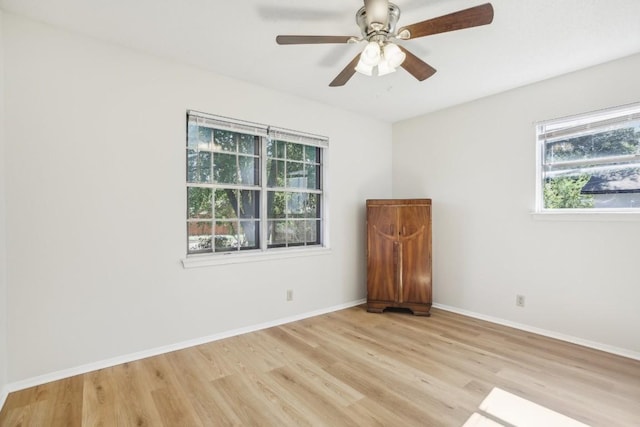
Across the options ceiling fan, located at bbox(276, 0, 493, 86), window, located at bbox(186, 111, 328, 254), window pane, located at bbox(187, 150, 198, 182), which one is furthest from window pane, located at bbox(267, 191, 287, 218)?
ceiling fan, located at bbox(276, 0, 493, 86)

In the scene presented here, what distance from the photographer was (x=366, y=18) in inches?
72.3

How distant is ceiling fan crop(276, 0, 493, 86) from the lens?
1.67 metres

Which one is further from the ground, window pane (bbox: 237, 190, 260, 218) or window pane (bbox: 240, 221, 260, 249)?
window pane (bbox: 237, 190, 260, 218)

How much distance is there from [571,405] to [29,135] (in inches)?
157

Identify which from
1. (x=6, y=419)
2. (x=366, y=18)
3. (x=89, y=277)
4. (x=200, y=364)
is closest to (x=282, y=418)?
(x=200, y=364)

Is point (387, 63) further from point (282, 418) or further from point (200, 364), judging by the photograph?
point (200, 364)

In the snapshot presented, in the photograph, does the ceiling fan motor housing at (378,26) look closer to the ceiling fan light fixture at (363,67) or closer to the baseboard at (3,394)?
the ceiling fan light fixture at (363,67)

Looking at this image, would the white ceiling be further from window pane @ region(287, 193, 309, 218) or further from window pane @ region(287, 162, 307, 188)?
window pane @ region(287, 193, 309, 218)

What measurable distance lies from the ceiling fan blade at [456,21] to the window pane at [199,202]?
2146 millimetres

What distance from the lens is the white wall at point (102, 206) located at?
217 centimetres

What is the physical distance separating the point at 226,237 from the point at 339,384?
1738 mm

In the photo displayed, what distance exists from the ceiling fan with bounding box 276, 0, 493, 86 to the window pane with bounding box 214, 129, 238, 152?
145cm

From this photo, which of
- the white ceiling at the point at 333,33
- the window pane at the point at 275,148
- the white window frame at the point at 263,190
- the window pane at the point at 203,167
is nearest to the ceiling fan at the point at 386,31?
the white ceiling at the point at 333,33

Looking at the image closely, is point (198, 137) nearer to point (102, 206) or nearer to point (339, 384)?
point (102, 206)
